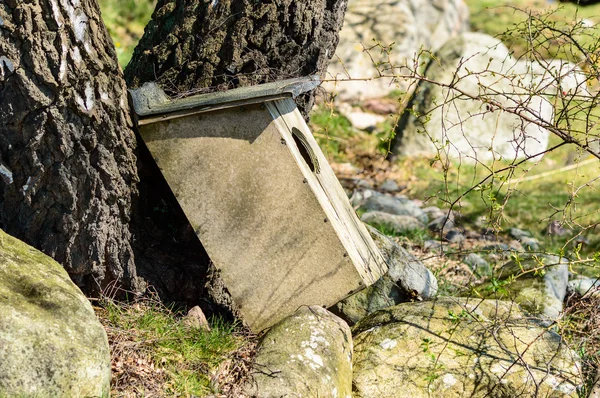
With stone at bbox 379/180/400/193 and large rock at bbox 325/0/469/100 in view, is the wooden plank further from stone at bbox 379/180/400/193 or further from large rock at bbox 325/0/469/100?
large rock at bbox 325/0/469/100

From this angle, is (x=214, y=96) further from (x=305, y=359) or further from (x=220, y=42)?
(x=305, y=359)

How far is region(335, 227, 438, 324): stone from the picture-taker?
4.73 m

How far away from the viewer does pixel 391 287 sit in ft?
16.1

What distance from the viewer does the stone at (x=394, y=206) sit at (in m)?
7.63

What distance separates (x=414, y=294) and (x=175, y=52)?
202 cm

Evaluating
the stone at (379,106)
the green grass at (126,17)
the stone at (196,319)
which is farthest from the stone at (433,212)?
the green grass at (126,17)

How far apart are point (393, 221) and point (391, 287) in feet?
7.30

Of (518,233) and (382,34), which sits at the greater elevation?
(382,34)

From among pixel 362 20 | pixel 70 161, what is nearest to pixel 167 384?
pixel 70 161

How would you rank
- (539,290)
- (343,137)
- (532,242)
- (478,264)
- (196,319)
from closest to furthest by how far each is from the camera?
(196,319), (539,290), (478,264), (532,242), (343,137)

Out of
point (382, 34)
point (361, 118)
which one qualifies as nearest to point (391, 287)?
point (361, 118)

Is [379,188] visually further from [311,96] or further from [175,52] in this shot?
[175,52]

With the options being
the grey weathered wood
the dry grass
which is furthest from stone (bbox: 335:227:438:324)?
the grey weathered wood

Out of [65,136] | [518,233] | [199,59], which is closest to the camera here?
[65,136]
